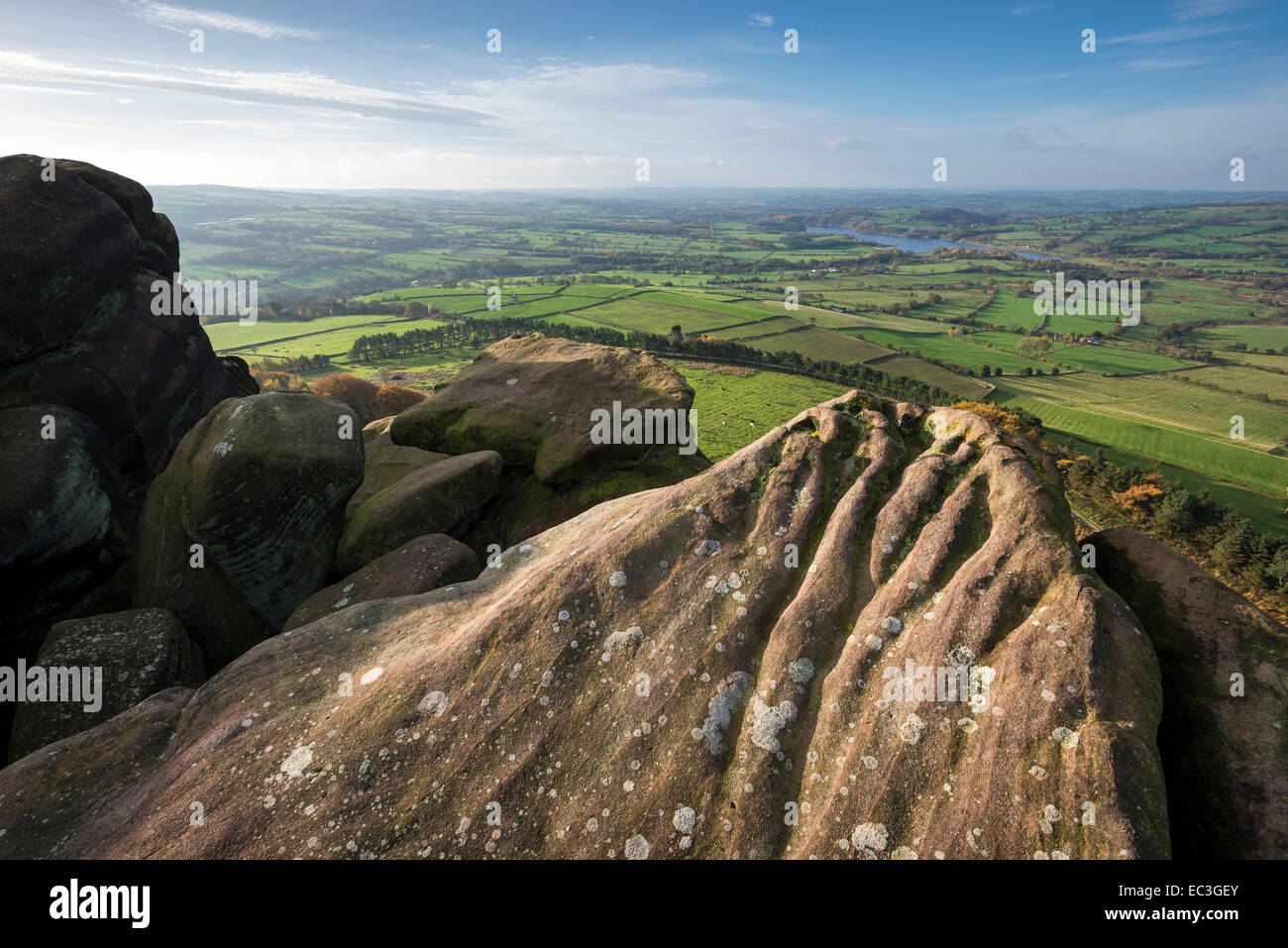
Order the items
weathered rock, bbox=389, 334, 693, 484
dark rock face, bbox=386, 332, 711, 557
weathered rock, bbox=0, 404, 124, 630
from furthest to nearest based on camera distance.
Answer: weathered rock, bbox=389, 334, 693, 484 → dark rock face, bbox=386, 332, 711, 557 → weathered rock, bbox=0, 404, 124, 630

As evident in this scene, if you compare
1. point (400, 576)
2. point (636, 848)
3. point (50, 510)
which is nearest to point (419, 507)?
point (400, 576)

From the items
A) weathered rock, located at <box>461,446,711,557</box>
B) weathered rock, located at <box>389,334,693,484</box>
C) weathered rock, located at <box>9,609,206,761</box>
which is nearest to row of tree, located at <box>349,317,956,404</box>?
weathered rock, located at <box>389,334,693,484</box>

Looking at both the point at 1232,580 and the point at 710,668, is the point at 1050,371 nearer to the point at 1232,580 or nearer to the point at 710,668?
the point at 1232,580

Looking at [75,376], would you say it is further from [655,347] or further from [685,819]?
[655,347]

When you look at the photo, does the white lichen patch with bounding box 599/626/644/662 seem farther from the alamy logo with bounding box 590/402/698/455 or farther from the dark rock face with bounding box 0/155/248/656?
the dark rock face with bounding box 0/155/248/656

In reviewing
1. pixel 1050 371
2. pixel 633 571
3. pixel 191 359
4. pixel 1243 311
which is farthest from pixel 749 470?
pixel 1243 311

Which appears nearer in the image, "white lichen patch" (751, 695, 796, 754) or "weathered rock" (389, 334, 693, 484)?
"white lichen patch" (751, 695, 796, 754)
